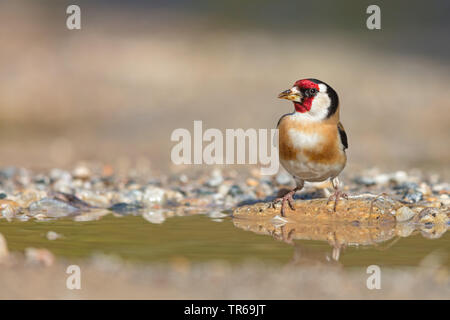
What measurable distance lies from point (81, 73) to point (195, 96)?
2634 mm

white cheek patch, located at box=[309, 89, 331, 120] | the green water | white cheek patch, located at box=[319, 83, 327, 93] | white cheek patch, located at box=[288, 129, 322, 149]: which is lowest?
the green water

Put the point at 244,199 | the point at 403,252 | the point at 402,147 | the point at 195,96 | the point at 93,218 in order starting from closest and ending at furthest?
the point at 403,252, the point at 93,218, the point at 244,199, the point at 402,147, the point at 195,96

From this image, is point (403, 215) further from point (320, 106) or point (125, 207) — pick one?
point (125, 207)

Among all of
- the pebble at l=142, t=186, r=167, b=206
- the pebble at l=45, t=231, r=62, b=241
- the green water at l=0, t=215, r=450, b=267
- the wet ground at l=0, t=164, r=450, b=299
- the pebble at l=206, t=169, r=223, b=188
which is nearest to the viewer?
the wet ground at l=0, t=164, r=450, b=299

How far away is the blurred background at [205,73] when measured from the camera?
491 inches

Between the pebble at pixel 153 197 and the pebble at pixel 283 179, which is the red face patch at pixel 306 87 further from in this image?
the pebble at pixel 283 179

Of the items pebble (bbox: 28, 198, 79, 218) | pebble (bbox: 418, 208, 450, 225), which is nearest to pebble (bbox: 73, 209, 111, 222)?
pebble (bbox: 28, 198, 79, 218)

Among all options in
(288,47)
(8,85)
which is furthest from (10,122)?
(288,47)

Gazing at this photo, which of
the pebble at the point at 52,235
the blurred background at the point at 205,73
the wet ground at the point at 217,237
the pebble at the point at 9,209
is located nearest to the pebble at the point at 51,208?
the wet ground at the point at 217,237

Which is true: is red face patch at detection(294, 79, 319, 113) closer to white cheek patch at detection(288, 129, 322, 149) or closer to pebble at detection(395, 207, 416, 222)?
white cheek patch at detection(288, 129, 322, 149)

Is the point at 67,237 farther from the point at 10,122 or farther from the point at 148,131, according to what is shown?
the point at 10,122

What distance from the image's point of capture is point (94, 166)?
9.97 meters

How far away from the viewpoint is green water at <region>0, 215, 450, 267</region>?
501cm

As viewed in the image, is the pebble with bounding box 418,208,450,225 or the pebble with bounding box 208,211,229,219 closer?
the pebble with bounding box 418,208,450,225
